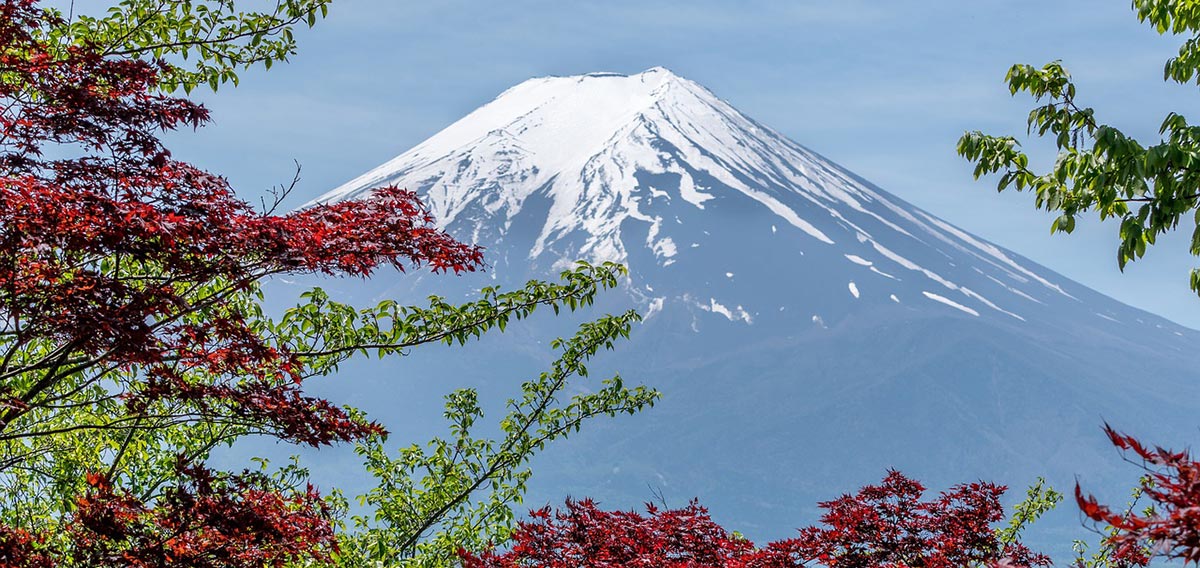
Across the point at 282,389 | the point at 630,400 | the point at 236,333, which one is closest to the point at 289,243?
the point at 236,333

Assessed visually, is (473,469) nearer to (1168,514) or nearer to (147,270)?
(147,270)

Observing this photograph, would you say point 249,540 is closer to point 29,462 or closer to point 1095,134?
Result: point 29,462

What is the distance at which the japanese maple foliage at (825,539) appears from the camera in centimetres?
718

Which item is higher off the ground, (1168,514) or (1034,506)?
(1034,506)

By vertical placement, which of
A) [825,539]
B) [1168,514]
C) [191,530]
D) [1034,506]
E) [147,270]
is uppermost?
[1034,506]

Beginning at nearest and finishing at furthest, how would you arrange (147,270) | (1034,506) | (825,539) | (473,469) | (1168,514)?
1. (1168,514)
2. (147,270)
3. (825,539)
4. (473,469)
5. (1034,506)

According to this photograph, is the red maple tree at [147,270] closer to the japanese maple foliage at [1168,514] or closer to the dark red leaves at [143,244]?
the dark red leaves at [143,244]

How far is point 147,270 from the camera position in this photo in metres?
6.17

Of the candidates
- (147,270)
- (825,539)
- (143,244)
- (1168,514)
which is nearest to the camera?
(1168,514)

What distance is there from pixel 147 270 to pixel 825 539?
15.5ft

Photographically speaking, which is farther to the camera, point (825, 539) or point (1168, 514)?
point (825, 539)

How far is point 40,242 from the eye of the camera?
4441 mm

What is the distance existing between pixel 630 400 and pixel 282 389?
4.17m

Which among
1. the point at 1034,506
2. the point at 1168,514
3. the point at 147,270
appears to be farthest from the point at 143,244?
the point at 1034,506
